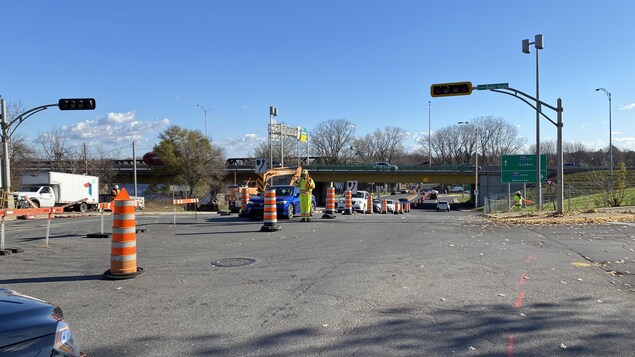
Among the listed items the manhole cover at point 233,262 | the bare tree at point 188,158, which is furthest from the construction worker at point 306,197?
the bare tree at point 188,158

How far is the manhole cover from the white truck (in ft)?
83.0

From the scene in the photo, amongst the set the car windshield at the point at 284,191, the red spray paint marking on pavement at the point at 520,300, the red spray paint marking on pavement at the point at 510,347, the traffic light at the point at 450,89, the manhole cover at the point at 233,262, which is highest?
the traffic light at the point at 450,89

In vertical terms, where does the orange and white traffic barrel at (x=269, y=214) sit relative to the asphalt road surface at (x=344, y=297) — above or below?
above

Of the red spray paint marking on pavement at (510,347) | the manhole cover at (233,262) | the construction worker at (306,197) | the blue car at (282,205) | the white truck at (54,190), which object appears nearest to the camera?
the red spray paint marking on pavement at (510,347)

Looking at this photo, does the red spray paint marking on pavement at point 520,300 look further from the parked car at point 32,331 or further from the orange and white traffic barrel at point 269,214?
the orange and white traffic barrel at point 269,214

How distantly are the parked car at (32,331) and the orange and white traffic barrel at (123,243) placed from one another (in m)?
4.80

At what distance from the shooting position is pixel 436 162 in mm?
145375

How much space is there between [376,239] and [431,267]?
425 centimetres

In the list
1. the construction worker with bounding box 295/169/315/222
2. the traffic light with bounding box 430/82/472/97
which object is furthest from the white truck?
the traffic light with bounding box 430/82/472/97

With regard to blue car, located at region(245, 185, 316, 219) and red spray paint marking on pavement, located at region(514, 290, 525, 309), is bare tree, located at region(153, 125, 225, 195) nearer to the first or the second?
blue car, located at region(245, 185, 316, 219)

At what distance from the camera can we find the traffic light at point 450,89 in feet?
67.6

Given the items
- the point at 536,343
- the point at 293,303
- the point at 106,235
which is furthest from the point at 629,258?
the point at 106,235

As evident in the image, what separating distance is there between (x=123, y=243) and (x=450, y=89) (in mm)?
16557

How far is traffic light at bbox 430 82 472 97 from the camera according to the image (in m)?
20.6
